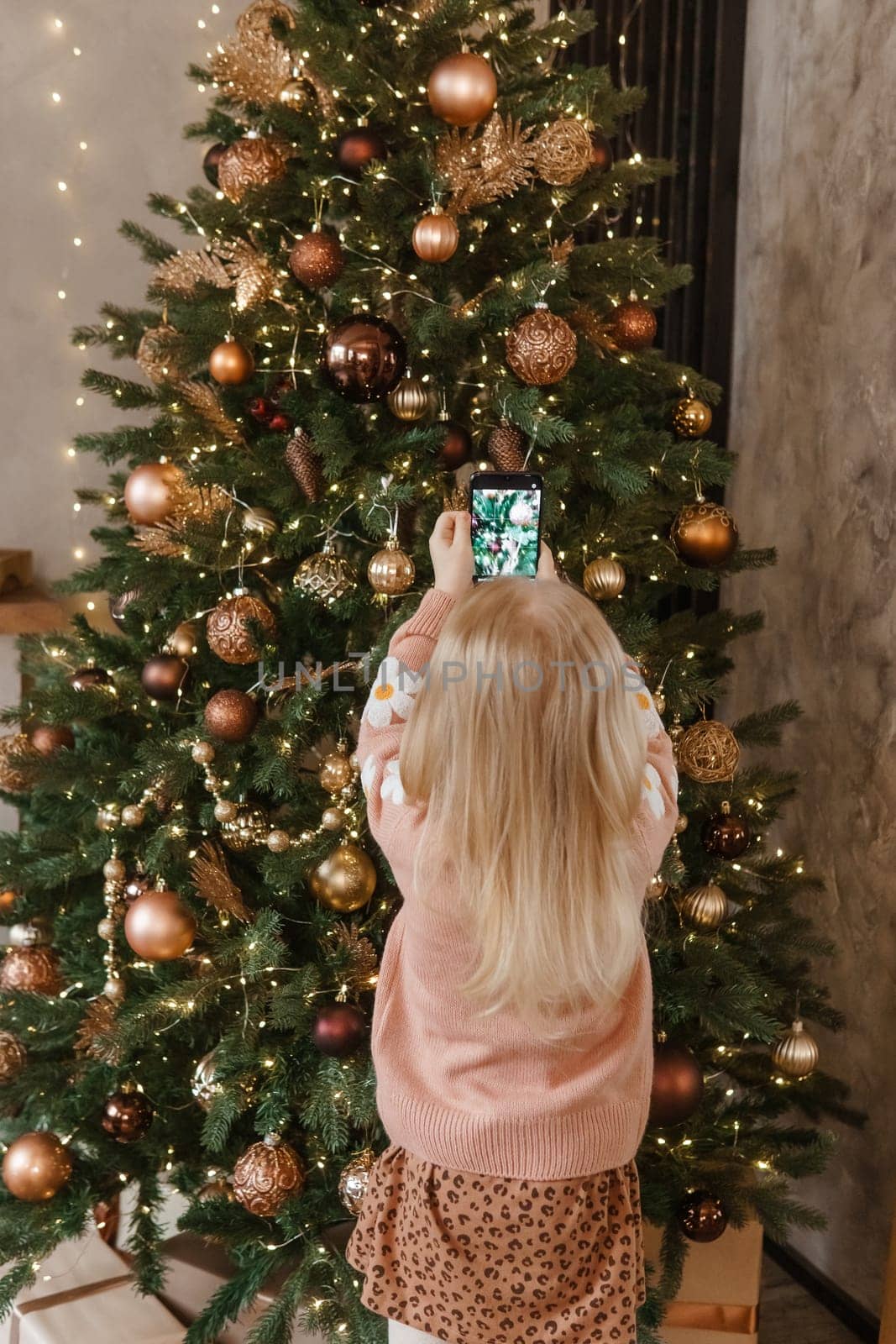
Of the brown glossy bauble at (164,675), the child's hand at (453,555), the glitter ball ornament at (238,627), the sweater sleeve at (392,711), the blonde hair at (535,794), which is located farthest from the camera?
the brown glossy bauble at (164,675)

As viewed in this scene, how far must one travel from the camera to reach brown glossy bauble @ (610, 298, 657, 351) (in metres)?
1.67

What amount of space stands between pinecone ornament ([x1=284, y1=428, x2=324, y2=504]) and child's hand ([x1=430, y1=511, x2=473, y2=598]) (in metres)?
0.27

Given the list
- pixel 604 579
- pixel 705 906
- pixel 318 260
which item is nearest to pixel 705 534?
pixel 604 579

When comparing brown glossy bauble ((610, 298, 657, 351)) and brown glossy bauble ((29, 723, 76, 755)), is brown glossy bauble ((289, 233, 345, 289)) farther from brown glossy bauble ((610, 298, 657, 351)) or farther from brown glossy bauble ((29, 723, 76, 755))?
brown glossy bauble ((29, 723, 76, 755))

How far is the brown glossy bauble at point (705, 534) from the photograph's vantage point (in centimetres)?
165

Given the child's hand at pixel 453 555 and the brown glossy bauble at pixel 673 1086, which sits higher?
the child's hand at pixel 453 555

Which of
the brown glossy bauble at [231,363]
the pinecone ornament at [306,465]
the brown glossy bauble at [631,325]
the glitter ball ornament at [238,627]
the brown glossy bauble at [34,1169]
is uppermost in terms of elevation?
the brown glossy bauble at [631,325]

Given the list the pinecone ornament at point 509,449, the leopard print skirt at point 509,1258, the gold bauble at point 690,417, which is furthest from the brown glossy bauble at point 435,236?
the leopard print skirt at point 509,1258

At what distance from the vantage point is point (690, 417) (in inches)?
68.2

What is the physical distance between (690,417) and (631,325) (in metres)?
0.18

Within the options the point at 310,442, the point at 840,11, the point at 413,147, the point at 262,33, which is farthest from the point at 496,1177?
the point at 840,11

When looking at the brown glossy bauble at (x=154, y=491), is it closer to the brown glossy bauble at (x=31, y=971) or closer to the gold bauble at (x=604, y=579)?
the gold bauble at (x=604, y=579)

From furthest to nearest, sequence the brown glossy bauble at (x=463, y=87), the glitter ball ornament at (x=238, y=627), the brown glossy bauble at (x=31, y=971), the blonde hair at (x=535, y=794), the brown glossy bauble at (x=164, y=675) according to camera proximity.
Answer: the brown glossy bauble at (x=31, y=971) < the brown glossy bauble at (x=164, y=675) < the glitter ball ornament at (x=238, y=627) < the brown glossy bauble at (x=463, y=87) < the blonde hair at (x=535, y=794)

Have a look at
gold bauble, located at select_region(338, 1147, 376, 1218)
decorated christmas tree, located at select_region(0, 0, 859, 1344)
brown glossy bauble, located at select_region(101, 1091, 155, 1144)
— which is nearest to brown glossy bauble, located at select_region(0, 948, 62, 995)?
decorated christmas tree, located at select_region(0, 0, 859, 1344)
